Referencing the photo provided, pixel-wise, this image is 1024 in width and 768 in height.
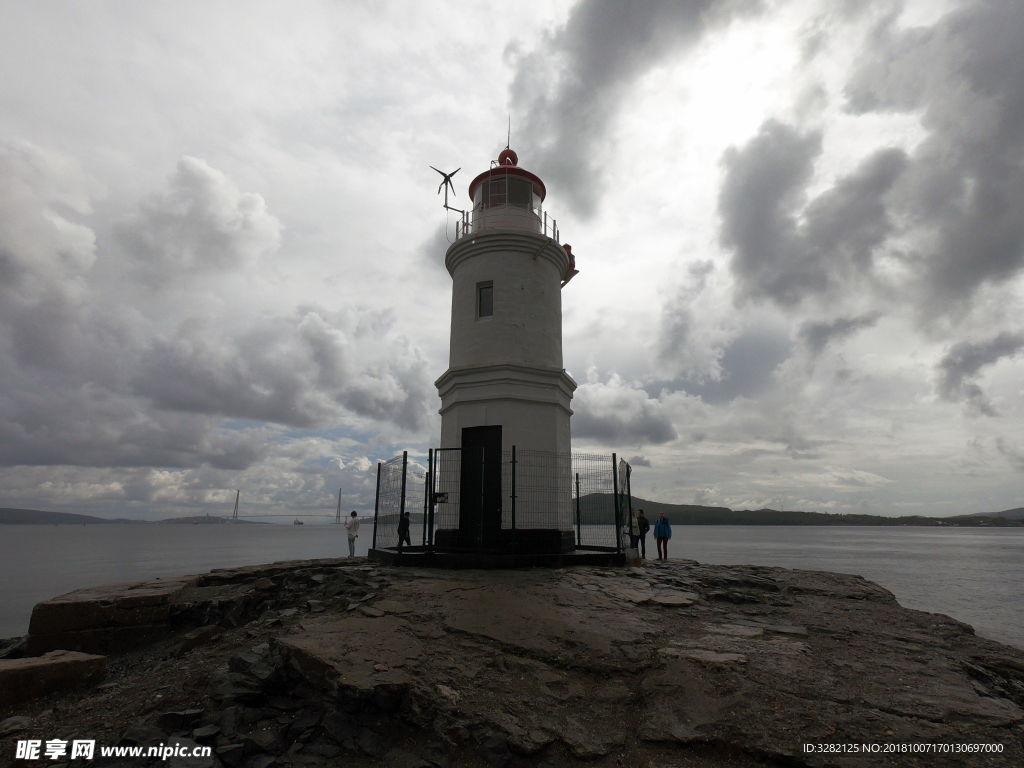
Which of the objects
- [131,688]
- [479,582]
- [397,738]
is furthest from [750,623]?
[131,688]

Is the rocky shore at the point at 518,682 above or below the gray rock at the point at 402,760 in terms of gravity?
above

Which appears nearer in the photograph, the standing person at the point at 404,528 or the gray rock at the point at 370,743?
the gray rock at the point at 370,743

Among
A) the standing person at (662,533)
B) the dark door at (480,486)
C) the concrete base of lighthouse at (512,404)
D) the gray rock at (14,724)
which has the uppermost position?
the concrete base of lighthouse at (512,404)

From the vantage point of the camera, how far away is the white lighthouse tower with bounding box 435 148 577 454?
1179 cm

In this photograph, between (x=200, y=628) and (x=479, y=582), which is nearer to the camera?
(x=200, y=628)

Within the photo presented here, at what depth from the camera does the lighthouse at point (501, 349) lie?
11.6m

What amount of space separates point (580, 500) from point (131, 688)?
28.8ft

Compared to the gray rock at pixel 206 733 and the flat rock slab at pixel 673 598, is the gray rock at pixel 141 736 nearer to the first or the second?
the gray rock at pixel 206 733

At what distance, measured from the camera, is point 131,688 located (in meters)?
5.57

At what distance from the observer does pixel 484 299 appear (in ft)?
42.4

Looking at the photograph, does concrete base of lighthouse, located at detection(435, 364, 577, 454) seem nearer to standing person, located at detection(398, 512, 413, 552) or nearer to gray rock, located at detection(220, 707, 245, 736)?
standing person, located at detection(398, 512, 413, 552)

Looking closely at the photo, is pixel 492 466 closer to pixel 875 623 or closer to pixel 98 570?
pixel 875 623

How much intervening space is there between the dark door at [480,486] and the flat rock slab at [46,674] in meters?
6.46

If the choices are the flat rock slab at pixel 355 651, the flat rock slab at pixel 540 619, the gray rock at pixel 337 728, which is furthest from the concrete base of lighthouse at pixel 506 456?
the gray rock at pixel 337 728
